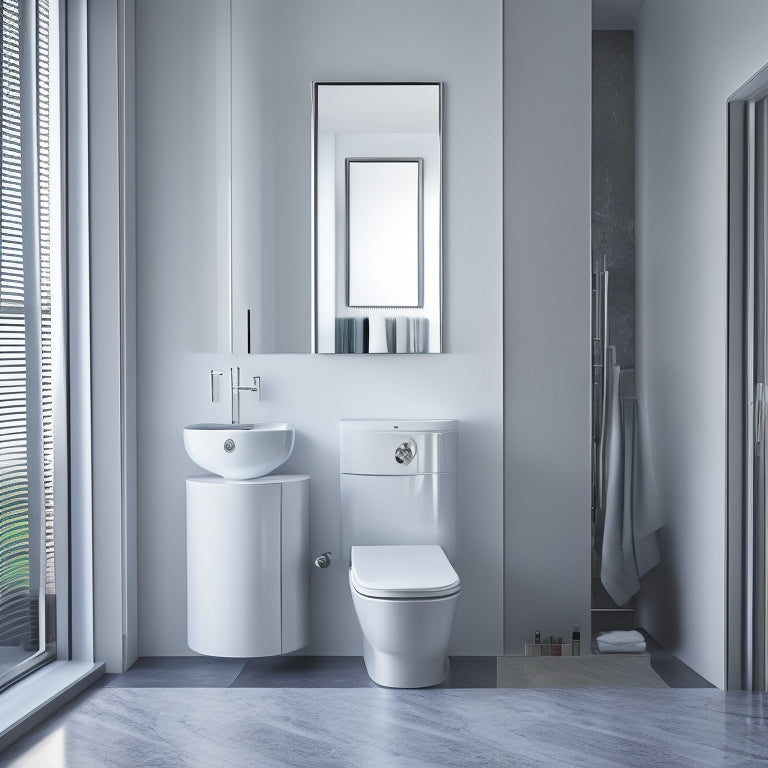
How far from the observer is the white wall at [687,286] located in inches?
106

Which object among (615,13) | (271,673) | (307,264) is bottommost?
(271,673)

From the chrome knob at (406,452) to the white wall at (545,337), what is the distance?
40 cm

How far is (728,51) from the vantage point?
263 centimetres

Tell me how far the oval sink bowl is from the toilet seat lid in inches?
17.1

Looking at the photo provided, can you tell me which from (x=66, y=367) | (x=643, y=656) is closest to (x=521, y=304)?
(x=643, y=656)

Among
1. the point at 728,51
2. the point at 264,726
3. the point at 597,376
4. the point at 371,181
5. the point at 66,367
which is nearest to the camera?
the point at 264,726

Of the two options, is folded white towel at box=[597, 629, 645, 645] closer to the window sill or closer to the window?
the window sill

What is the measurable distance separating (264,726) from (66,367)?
53.8 inches

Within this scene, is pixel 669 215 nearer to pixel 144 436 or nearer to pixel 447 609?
pixel 447 609

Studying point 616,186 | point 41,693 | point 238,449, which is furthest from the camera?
point 616,186

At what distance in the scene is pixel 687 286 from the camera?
9.75ft

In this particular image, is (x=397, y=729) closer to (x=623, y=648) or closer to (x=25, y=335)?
(x=623, y=648)

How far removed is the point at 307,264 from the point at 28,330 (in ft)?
3.28

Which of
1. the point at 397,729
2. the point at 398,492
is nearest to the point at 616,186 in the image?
the point at 398,492
